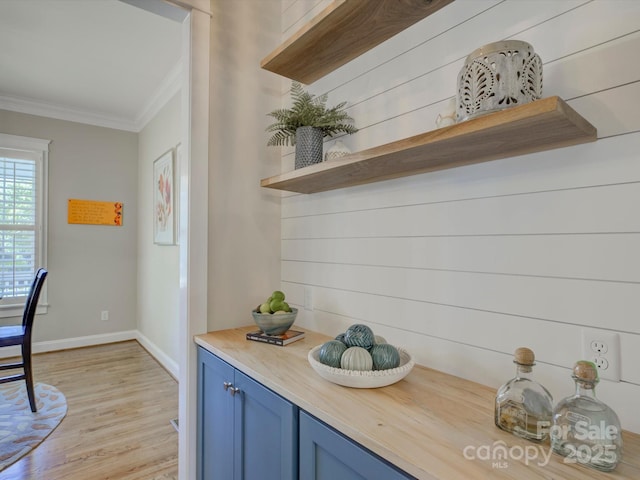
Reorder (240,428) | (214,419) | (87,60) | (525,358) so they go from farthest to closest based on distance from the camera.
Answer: (87,60) → (214,419) → (240,428) → (525,358)

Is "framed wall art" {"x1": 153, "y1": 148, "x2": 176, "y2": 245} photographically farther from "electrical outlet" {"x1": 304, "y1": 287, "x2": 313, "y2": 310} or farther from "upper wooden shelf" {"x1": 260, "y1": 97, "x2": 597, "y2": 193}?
"upper wooden shelf" {"x1": 260, "y1": 97, "x2": 597, "y2": 193}

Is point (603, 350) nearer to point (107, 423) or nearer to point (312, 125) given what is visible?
point (312, 125)

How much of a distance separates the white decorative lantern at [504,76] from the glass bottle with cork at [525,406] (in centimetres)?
58

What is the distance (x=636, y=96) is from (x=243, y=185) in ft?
4.77

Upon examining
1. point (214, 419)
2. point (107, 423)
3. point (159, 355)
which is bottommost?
point (107, 423)

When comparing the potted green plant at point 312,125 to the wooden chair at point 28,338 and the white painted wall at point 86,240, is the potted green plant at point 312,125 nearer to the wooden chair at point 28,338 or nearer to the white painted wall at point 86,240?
the wooden chair at point 28,338

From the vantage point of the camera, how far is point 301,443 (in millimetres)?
931

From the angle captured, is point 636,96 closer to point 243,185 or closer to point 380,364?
point 380,364

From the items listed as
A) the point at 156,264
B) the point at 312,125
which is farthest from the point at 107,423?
the point at 312,125

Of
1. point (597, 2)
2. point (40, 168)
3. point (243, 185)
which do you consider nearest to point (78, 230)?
point (40, 168)

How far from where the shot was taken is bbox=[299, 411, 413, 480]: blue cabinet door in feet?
2.37

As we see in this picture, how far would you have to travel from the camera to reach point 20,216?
147 inches

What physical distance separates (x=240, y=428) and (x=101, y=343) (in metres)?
3.82

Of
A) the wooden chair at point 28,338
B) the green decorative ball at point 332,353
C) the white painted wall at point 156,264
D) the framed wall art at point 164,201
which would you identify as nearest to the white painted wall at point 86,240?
the white painted wall at point 156,264
